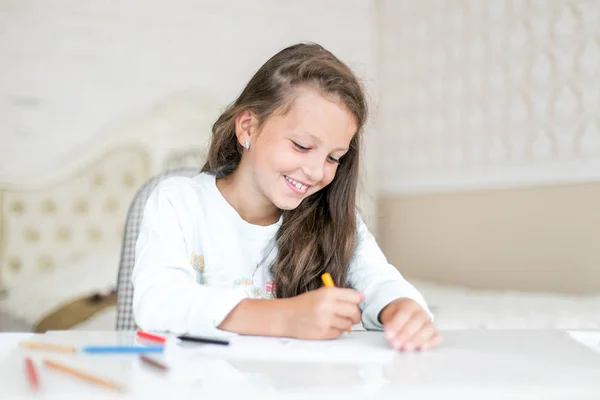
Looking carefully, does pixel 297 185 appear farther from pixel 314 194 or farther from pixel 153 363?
pixel 153 363

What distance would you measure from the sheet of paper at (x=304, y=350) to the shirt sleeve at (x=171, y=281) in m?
0.08

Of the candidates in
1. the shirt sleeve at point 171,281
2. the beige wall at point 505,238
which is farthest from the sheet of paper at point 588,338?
the beige wall at point 505,238

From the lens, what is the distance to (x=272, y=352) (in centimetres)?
72

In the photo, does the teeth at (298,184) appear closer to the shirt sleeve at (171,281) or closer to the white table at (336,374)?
the shirt sleeve at (171,281)

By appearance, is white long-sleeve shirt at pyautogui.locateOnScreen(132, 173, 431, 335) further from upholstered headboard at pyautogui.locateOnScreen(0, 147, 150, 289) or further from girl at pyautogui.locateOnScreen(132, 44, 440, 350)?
upholstered headboard at pyautogui.locateOnScreen(0, 147, 150, 289)

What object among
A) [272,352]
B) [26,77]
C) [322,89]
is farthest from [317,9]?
[272,352]

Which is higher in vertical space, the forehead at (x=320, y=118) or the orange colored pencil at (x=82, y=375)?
the forehead at (x=320, y=118)

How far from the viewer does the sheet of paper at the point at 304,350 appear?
27.3 inches

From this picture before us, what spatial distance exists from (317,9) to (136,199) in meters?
1.82

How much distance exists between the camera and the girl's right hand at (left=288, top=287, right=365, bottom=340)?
0.83 meters

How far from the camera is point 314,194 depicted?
1.34 metres

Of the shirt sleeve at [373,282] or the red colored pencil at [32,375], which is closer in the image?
the red colored pencil at [32,375]

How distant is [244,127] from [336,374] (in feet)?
2.51

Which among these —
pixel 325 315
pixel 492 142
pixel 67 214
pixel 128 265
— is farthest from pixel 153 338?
pixel 67 214
